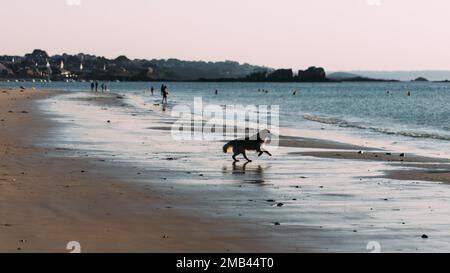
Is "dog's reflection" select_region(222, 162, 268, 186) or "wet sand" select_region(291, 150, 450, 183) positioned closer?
"dog's reflection" select_region(222, 162, 268, 186)

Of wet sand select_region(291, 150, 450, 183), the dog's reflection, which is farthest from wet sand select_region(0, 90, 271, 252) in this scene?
wet sand select_region(291, 150, 450, 183)

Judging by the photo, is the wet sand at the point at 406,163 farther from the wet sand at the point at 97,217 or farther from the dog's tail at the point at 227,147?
the wet sand at the point at 97,217

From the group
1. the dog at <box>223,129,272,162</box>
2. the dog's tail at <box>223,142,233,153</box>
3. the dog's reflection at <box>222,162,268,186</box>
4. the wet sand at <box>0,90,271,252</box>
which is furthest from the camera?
the dog's tail at <box>223,142,233,153</box>

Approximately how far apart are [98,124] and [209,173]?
1550 centimetres

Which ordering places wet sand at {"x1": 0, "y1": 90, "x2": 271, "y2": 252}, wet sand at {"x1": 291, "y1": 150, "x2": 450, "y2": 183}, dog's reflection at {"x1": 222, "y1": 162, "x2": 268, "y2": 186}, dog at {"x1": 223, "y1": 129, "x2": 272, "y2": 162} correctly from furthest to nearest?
1. dog at {"x1": 223, "y1": 129, "x2": 272, "y2": 162}
2. wet sand at {"x1": 291, "y1": 150, "x2": 450, "y2": 183}
3. dog's reflection at {"x1": 222, "y1": 162, "x2": 268, "y2": 186}
4. wet sand at {"x1": 0, "y1": 90, "x2": 271, "y2": 252}

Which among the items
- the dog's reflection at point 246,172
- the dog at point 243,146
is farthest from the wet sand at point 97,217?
the dog at point 243,146

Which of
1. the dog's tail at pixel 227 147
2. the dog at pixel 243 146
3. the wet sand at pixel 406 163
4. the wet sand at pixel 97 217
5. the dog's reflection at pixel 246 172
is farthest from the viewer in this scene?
the dog's tail at pixel 227 147

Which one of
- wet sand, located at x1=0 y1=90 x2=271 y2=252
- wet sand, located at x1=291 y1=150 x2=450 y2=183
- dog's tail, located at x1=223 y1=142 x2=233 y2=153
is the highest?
dog's tail, located at x1=223 y1=142 x2=233 y2=153

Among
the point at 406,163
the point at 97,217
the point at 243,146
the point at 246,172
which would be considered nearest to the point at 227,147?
the point at 243,146

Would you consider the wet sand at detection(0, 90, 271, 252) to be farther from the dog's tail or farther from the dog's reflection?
the dog's tail

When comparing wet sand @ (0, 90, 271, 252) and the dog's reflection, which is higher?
wet sand @ (0, 90, 271, 252)

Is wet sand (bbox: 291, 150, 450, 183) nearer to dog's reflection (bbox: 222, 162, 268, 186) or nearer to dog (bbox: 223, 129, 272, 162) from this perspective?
dog (bbox: 223, 129, 272, 162)

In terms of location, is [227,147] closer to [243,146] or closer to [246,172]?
[243,146]
